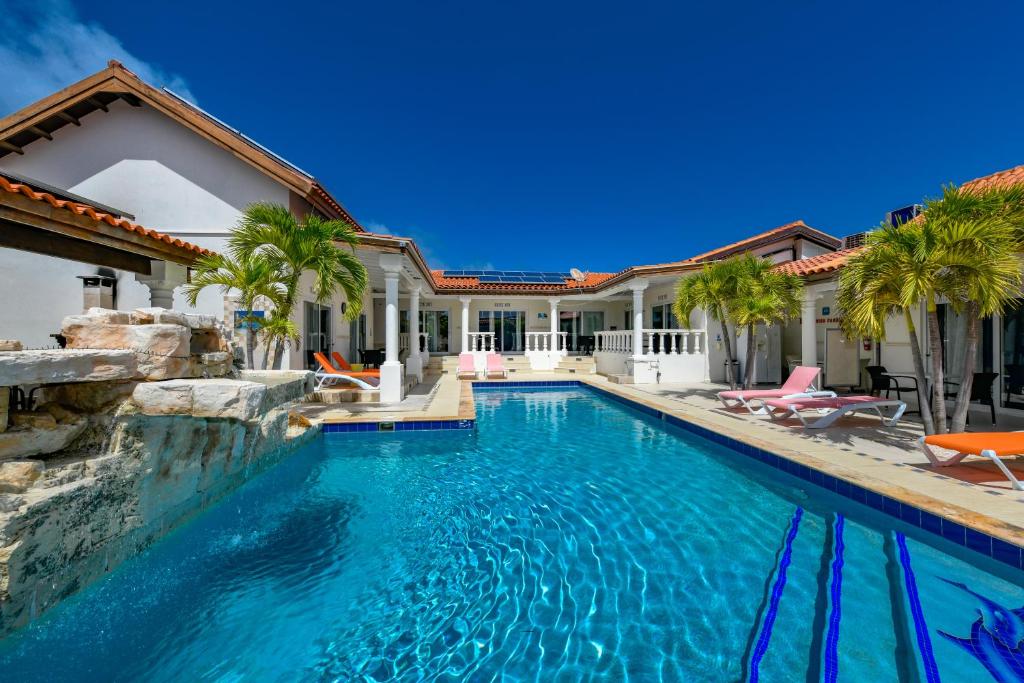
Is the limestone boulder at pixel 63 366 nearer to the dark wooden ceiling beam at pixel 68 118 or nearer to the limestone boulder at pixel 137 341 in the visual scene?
the limestone boulder at pixel 137 341

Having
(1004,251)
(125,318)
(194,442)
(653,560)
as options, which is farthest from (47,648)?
(1004,251)

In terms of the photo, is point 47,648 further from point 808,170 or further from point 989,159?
point 989,159

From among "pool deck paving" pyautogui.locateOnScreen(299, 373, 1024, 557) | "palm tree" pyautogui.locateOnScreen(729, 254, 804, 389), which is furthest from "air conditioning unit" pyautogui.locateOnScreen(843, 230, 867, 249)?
"pool deck paving" pyautogui.locateOnScreen(299, 373, 1024, 557)

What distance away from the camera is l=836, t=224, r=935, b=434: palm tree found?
586 cm

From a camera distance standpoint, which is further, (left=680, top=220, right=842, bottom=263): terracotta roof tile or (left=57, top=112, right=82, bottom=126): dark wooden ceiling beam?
(left=680, top=220, right=842, bottom=263): terracotta roof tile

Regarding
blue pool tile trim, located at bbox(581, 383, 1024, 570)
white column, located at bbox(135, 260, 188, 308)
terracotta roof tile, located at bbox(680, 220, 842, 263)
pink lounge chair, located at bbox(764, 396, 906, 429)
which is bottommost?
blue pool tile trim, located at bbox(581, 383, 1024, 570)

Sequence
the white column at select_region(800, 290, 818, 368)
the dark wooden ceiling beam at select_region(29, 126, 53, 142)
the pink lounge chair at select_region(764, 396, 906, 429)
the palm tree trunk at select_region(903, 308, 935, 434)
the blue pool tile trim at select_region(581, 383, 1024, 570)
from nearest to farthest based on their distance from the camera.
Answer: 1. the blue pool tile trim at select_region(581, 383, 1024, 570)
2. the palm tree trunk at select_region(903, 308, 935, 434)
3. the pink lounge chair at select_region(764, 396, 906, 429)
4. the dark wooden ceiling beam at select_region(29, 126, 53, 142)
5. the white column at select_region(800, 290, 818, 368)

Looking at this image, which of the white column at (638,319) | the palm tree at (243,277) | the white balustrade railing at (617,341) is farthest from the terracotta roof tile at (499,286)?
the palm tree at (243,277)

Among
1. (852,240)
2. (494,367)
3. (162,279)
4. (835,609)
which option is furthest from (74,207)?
(852,240)

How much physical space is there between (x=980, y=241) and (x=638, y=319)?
935 cm

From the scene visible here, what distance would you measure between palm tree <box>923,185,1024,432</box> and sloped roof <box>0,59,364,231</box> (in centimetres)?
1197

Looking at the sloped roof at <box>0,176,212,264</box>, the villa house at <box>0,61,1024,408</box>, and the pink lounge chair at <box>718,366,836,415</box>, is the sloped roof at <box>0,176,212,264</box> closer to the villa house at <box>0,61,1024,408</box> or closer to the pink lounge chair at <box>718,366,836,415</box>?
the villa house at <box>0,61,1024,408</box>

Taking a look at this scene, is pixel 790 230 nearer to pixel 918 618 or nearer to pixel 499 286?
Result: pixel 499 286

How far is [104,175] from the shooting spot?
10516 millimetres
